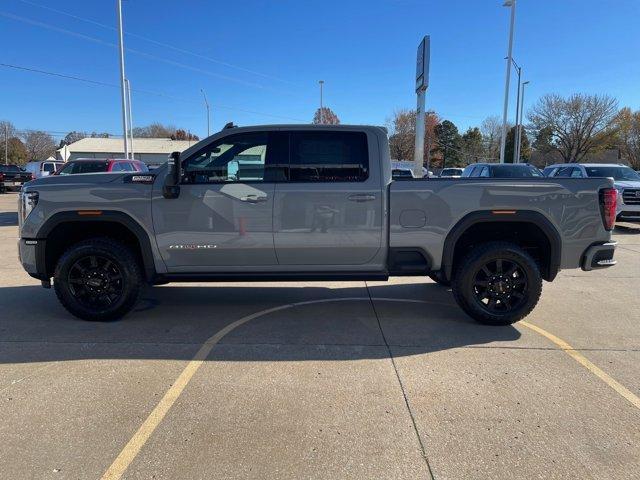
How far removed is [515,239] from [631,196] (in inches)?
428

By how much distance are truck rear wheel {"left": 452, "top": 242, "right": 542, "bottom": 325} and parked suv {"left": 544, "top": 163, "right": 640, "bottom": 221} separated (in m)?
10.0

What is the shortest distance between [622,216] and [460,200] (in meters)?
11.6

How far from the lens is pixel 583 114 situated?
5022cm

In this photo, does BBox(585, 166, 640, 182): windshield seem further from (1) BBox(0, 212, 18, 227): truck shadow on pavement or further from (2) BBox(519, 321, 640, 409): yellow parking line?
(1) BBox(0, 212, 18, 227): truck shadow on pavement

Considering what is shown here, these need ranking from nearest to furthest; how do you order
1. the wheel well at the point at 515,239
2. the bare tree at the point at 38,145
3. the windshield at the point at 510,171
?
the wheel well at the point at 515,239 → the windshield at the point at 510,171 → the bare tree at the point at 38,145

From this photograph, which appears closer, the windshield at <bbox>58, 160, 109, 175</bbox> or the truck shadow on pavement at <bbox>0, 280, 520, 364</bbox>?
the truck shadow on pavement at <bbox>0, 280, 520, 364</bbox>

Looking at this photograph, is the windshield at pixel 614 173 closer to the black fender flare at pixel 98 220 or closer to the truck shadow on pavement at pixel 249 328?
the truck shadow on pavement at pixel 249 328

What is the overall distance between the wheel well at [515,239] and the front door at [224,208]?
2.11 metres

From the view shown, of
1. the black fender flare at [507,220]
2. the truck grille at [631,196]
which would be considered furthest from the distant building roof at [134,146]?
the black fender flare at [507,220]

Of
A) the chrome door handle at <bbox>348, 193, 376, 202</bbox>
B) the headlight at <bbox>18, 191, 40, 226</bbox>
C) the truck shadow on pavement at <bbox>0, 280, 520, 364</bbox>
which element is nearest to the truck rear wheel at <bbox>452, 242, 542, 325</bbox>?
the truck shadow on pavement at <bbox>0, 280, 520, 364</bbox>

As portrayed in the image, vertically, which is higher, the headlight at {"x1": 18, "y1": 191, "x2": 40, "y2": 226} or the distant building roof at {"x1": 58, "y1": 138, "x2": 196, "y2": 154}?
the distant building roof at {"x1": 58, "y1": 138, "x2": 196, "y2": 154}

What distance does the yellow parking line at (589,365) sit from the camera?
3.62 m

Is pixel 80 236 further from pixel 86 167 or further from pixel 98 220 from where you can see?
pixel 86 167

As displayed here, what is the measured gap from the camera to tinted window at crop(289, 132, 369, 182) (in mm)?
4996
